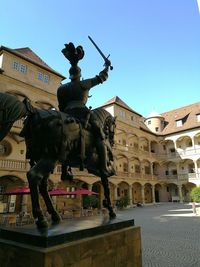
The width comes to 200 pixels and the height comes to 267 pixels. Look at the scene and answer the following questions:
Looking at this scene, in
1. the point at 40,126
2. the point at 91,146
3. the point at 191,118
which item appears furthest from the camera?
the point at 191,118

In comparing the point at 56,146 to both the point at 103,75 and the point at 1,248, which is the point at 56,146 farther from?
the point at 103,75

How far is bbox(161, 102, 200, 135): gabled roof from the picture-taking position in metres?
41.5

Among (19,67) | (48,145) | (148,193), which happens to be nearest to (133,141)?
(148,193)

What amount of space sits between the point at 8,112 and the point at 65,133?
114 cm

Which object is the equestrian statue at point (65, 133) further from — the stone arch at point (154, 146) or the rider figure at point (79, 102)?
the stone arch at point (154, 146)

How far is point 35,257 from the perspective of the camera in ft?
9.32

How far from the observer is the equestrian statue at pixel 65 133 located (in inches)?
142

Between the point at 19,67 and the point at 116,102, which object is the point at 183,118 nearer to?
the point at 116,102

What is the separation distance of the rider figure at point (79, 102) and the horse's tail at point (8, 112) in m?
1.52

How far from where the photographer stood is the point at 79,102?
16.3 ft

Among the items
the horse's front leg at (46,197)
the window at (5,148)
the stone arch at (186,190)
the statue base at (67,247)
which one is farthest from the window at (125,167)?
the horse's front leg at (46,197)

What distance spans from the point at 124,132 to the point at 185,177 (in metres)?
14.6

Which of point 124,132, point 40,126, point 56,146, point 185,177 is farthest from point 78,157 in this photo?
point 185,177

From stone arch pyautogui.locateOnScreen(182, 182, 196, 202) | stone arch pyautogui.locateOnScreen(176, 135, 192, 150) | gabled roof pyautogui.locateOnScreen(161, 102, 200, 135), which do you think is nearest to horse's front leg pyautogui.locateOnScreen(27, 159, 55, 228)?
gabled roof pyautogui.locateOnScreen(161, 102, 200, 135)
